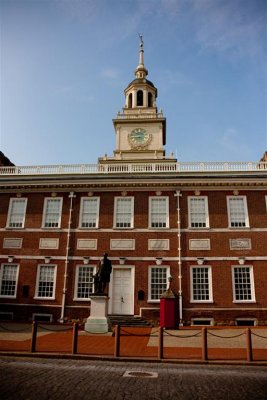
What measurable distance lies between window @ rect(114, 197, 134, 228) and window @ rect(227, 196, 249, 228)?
6.25 m

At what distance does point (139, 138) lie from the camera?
1396 inches

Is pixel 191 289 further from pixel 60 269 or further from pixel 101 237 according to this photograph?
pixel 60 269

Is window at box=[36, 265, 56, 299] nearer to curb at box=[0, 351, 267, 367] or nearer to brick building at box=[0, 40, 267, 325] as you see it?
brick building at box=[0, 40, 267, 325]

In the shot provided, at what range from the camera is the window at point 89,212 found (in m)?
23.3

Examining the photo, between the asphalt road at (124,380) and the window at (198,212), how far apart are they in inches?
503

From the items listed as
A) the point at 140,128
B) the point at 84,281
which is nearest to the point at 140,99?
the point at 140,128

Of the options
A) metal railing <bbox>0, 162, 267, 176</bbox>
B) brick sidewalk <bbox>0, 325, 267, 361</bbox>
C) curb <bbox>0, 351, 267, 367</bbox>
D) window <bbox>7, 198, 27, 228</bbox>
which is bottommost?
curb <bbox>0, 351, 267, 367</bbox>

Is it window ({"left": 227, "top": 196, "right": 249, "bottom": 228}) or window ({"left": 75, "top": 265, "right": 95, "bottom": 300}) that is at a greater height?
window ({"left": 227, "top": 196, "right": 249, "bottom": 228})

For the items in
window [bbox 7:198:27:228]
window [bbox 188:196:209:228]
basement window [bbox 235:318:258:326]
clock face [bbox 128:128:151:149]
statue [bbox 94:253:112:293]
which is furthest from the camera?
clock face [bbox 128:128:151:149]

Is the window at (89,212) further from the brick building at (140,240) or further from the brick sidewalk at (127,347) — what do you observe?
the brick sidewalk at (127,347)

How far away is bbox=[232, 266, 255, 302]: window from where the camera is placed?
2109cm

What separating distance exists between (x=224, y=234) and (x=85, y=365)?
553 inches

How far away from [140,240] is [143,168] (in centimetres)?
556

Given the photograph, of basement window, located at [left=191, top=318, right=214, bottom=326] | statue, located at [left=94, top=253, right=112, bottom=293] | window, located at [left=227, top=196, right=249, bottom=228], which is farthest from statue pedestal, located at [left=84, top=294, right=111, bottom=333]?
window, located at [left=227, top=196, right=249, bottom=228]
